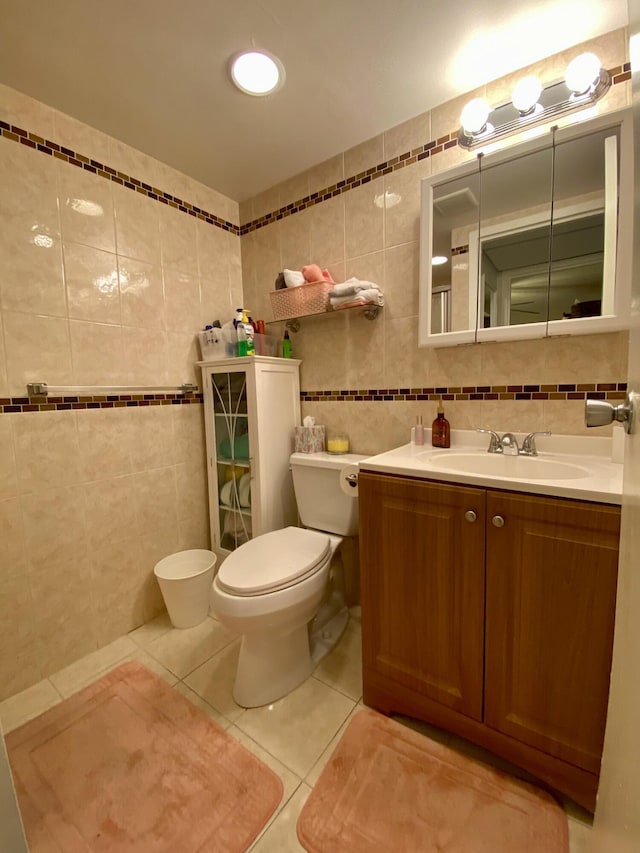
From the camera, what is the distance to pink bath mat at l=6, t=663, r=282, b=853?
2.91ft

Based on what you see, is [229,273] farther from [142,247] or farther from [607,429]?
[607,429]

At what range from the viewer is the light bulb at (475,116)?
4.03 ft

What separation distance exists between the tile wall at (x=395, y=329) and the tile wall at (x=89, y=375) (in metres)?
0.50

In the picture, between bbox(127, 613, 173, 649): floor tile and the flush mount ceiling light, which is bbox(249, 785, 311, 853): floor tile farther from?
the flush mount ceiling light

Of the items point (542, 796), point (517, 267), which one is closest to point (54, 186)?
point (517, 267)

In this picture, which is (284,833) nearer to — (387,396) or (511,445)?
(511,445)

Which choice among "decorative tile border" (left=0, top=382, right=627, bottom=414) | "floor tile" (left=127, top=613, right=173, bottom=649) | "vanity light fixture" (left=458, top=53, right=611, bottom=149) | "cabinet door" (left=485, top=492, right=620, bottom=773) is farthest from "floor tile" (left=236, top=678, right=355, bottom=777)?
"vanity light fixture" (left=458, top=53, right=611, bottom=149)

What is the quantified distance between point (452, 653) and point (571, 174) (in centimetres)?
152

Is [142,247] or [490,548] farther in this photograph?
[142,247]

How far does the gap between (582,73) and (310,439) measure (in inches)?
61.4

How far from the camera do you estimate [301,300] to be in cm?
165

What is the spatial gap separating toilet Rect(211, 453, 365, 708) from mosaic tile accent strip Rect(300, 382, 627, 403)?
31 cm

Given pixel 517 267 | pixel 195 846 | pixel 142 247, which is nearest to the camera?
pixel 195 846

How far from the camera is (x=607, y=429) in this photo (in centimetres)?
117
